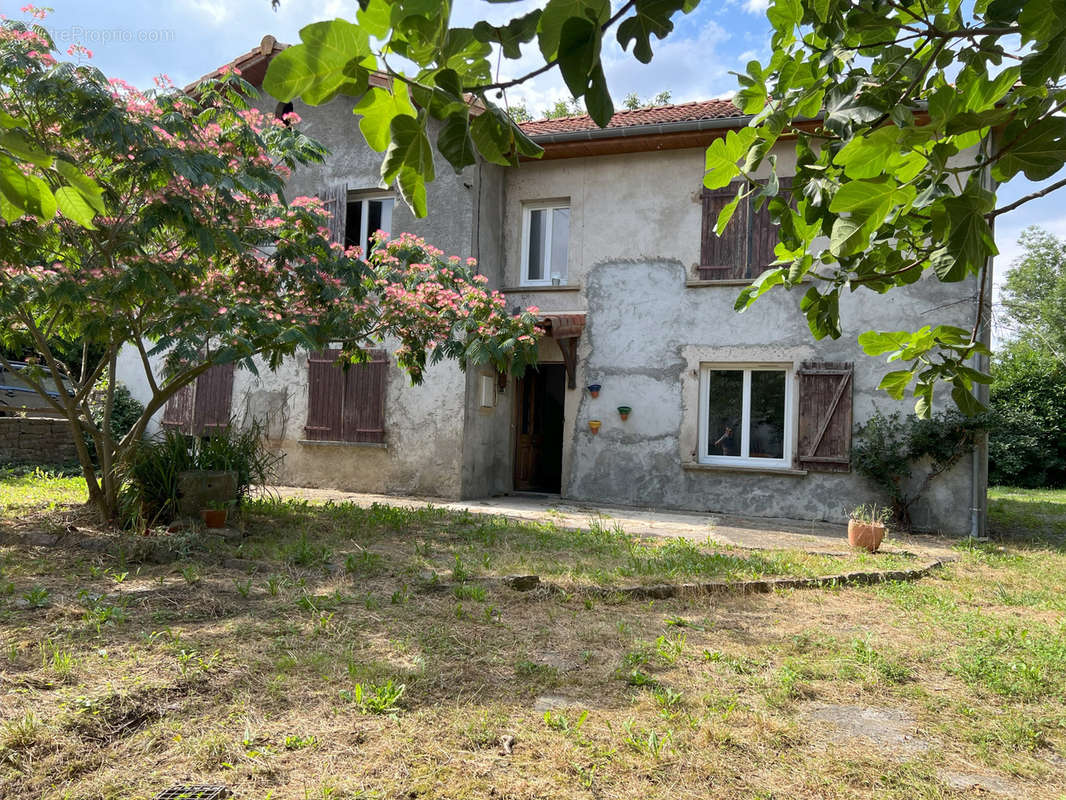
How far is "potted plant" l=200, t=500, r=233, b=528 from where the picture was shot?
19.7ft

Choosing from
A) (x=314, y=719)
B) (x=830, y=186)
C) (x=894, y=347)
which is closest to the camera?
(x=830, y=186)

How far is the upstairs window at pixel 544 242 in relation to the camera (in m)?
10.6

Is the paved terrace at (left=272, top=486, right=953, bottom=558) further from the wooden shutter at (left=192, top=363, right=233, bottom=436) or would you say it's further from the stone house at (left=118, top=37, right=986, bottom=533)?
the wooden shutter at (left=192, top=363, right=233, bottom=436)

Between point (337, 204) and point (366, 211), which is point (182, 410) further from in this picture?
point (366, 211)

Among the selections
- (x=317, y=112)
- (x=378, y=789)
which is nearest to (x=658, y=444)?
(x=317, y=112)

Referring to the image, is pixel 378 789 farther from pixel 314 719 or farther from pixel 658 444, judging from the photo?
pixel 658 444

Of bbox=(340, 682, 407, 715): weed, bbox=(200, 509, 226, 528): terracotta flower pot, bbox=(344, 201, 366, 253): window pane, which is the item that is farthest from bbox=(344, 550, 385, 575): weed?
bbox=(344, 201, 366, 253): window pane

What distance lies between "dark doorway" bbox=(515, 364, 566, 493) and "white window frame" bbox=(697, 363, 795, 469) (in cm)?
250

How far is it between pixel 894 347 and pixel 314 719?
2341 millimetres

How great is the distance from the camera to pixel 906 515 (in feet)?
28.3

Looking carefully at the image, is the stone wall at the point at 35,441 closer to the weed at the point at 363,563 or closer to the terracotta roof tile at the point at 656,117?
the weed at the point at 363,563

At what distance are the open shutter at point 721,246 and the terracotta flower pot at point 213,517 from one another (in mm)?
6723

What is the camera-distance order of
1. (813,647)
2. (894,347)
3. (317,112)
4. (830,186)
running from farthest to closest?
(317,112) < (813,647) < (894,347) < (830,186)

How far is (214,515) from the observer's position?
601 cm
